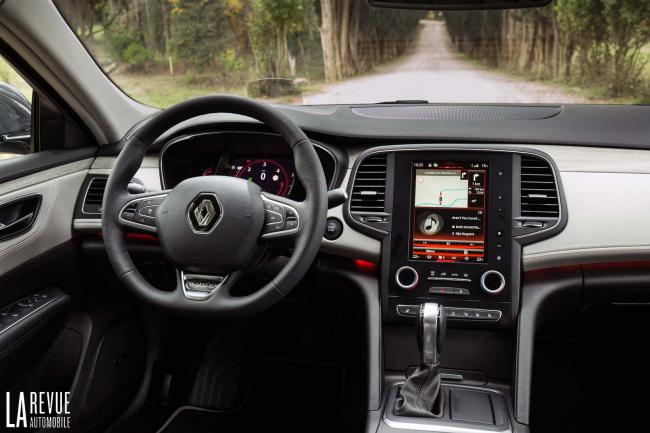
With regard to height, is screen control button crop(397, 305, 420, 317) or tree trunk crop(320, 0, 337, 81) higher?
tree trunk crop(320, 0, 337, 81)

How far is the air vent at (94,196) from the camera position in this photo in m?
2.26

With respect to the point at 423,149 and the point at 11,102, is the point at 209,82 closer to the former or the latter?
the point at 11,102

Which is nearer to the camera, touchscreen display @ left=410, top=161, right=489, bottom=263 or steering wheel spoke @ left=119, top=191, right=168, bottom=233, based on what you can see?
steering wheel spoke @ left=119, top=191, right=168, bottom=233

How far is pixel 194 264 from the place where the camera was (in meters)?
1.62

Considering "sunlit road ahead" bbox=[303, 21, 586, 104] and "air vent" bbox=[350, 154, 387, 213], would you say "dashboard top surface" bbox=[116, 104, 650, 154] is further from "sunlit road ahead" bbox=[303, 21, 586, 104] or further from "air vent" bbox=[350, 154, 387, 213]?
"sunlit road ahead" bbox=[303, 21, 586, 104]

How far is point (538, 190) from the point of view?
6.59ft

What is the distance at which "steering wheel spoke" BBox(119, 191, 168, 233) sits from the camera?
5.60ft

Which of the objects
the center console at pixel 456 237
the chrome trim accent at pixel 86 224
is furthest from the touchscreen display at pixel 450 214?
the chrome trim accent at pixel 86 224

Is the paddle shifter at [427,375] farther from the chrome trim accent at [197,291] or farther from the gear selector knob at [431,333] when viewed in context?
the chrome trim accent at [197,291]

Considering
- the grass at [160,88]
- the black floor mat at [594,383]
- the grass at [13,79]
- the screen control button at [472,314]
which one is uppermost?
the grass at [160,88]

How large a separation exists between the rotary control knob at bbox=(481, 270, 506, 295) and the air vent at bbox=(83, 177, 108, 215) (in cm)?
135

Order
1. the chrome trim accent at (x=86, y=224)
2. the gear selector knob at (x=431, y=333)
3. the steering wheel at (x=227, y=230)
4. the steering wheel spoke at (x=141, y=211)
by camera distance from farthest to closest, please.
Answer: the chrome trim accent at (x=86, y=224)
the gear selector knob at (x=431, y=333)
the steering wheel spoke at (x=141, y=211)
the steering wheel at (x=227, y=230)

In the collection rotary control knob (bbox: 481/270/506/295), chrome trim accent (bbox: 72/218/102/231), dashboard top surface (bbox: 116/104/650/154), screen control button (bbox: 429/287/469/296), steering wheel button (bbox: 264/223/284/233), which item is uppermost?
dashboard top surface (bbox: 116/104/650/154)

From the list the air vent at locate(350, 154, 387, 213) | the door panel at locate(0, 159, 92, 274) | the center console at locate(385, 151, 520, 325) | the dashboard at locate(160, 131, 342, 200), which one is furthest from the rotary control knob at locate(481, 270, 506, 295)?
the door panel at locate(0, 159, 92, 274)
